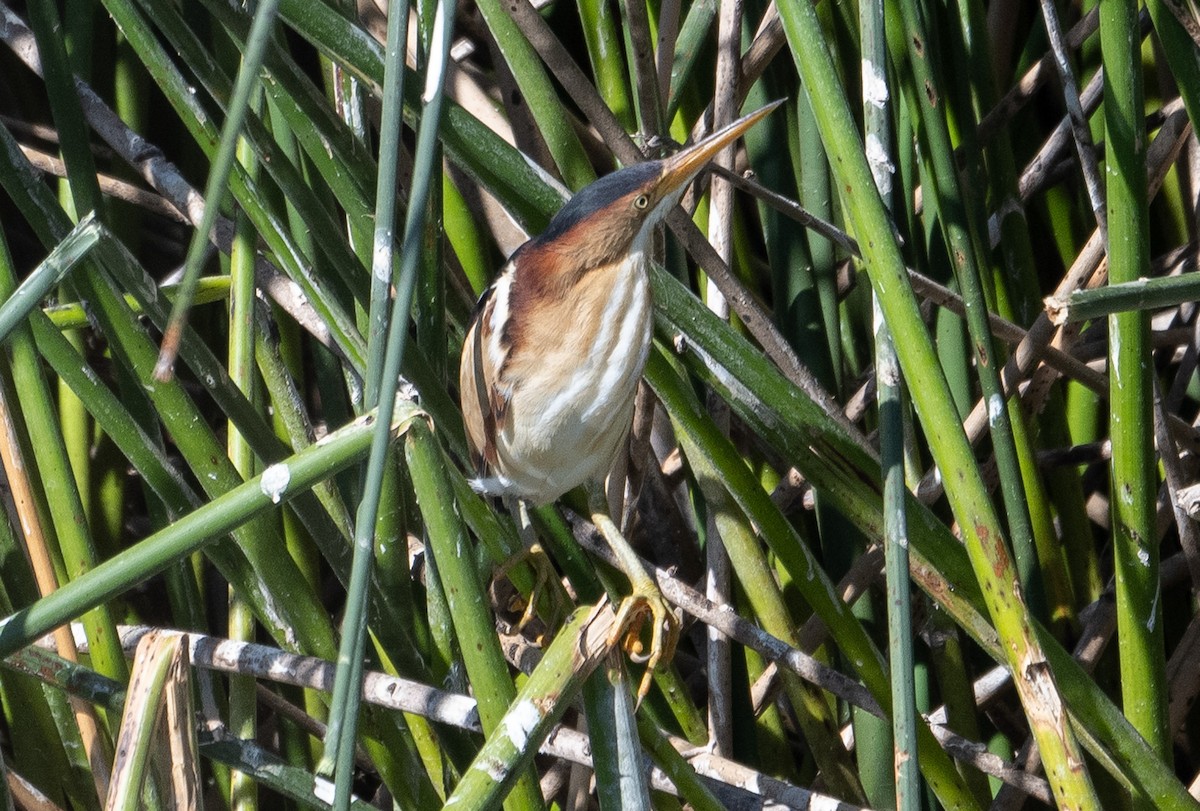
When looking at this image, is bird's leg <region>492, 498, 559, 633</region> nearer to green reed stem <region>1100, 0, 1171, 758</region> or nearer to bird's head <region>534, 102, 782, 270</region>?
bird's head <region>534, 102, 782, 270</region>

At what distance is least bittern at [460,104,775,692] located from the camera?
111 centimetres

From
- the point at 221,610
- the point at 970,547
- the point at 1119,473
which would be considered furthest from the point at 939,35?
the point at 221,610

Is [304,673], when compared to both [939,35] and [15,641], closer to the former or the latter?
[15,641]

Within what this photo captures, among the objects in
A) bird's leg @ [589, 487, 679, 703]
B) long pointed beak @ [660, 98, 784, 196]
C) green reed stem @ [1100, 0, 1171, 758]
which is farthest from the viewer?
bird's leg @ [589, 487, 679, 703]

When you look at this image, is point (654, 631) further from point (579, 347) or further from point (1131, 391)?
point (1131, 391)

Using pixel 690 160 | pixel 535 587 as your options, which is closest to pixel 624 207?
pixel 690 160

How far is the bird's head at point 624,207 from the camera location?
3.53 ft

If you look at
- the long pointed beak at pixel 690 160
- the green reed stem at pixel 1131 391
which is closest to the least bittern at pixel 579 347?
the long pointed beak at pixel 690 160

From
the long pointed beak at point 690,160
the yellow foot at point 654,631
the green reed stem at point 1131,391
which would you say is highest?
the long pointed beak at point 690,160

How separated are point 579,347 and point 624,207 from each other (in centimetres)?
16

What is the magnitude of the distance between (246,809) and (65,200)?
790 millimetres

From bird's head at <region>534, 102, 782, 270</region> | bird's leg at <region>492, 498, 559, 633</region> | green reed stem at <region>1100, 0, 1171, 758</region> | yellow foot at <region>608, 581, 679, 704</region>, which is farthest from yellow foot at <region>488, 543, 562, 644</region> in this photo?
green reed stem at <region>1100, 0, 1171, 758</region>

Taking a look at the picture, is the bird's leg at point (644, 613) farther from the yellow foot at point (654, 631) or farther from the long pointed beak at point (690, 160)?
the long pointed beak at point (690, 160)

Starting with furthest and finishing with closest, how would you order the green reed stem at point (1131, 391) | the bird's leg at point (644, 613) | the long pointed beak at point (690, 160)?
the bird's leg at point (644, 613) < the long pointed beak at point (690, 160) < the green reed stem at point (1131, 391)
